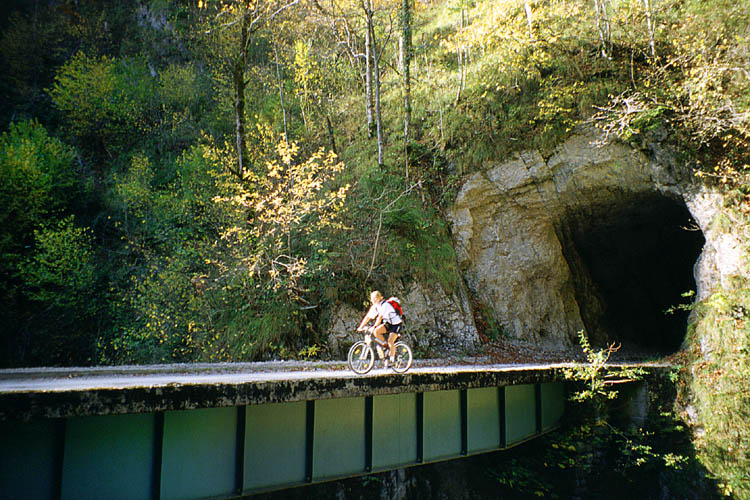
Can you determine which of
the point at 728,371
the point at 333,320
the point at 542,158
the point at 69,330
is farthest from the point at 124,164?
the point at 728,371

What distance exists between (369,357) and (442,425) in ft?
6.49

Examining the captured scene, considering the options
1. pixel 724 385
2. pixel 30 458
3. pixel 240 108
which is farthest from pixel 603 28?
pixel 30 458

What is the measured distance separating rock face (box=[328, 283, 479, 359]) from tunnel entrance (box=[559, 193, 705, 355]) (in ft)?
20.3

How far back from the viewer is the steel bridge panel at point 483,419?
902 cm

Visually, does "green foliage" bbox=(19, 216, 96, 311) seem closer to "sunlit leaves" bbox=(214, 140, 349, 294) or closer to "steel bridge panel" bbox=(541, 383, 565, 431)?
"sunlit leaves" bbox=(214, 140, 349, 294)

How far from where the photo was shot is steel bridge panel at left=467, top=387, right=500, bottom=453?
355 inches

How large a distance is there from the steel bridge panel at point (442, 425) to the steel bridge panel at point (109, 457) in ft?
16.1

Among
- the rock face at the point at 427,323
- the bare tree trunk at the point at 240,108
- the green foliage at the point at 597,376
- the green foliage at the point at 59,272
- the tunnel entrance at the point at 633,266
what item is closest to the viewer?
the green foliage at the point at 597,376

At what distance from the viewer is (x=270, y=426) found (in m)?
6.45

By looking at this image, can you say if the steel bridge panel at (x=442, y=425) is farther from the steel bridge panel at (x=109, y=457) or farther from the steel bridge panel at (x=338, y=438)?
the steel bridge panel at (x=109, y=457)

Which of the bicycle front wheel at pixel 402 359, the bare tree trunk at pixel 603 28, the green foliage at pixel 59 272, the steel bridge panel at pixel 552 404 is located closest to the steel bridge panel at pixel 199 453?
the bicycle front wheel at pixel 402 359

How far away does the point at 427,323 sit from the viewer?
14.3 metres

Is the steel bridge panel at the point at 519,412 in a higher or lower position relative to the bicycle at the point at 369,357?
lower

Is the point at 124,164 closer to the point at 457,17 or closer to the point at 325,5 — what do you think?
the point at 325,5
